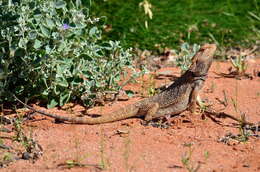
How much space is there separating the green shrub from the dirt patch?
0.28 m

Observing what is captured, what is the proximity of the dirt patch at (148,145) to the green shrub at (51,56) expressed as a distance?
0.91 ft

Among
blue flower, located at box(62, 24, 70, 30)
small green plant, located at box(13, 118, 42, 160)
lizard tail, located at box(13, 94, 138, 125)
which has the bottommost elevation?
small green plant, located at box(13, 118, 42, 160)

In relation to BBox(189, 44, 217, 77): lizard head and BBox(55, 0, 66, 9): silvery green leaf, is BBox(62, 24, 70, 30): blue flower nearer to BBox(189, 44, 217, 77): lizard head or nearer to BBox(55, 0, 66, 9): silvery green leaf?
BBox(55, 0, 66, 9): silvery green leaf

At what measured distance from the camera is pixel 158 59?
9875 mm

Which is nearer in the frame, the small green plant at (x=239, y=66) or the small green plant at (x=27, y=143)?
the small green plant at (x=27, y=143)

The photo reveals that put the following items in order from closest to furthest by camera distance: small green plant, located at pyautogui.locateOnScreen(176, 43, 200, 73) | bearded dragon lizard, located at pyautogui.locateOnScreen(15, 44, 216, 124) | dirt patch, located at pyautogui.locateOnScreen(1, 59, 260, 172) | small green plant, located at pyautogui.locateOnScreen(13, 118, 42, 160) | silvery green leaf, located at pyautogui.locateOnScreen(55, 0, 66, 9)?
dirt patch, located at pyautogui.locateOnScreen(1, 59, 260, 172)
small green plant, located at pyautogui.locateOnScreen(13, 118, 42, 160)
silvery green leaf, located at pyautogui.locateOnScreen(55, 0, 66, 9)
bearded dragon lizard, located at pyautogui.locateOnScreen(15, 44, 216, 124)
small green plant, located at pyautogui.locateOnScreen(176, 43, 200, 73)

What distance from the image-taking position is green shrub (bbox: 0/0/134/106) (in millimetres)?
7199

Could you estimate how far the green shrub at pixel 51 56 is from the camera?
720 cm

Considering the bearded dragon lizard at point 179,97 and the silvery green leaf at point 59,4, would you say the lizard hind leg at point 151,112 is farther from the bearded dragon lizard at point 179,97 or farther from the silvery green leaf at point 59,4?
the silvery green leaf at point 59,4

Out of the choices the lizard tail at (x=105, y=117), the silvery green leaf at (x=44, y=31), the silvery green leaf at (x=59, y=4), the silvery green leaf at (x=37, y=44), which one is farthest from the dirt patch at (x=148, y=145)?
the silvery green leaf at (x=59, y=4)

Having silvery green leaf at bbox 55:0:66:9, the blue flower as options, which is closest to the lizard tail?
the blue flower

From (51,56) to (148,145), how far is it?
1488mm

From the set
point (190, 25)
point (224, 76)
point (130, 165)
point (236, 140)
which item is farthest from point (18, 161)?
point (190, 25)

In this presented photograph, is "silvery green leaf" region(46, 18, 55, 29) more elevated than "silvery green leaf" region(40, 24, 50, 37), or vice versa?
"silvery green leaf" region(46, 18, 55, 29)
